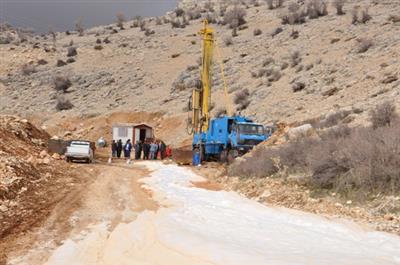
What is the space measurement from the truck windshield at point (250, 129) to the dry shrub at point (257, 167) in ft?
27.1

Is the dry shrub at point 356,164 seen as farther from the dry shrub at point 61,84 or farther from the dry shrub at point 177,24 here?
the dry shrub at point 177,24

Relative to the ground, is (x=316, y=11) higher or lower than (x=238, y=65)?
higher

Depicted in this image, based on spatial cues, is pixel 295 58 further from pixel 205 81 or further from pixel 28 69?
pixel 28 69

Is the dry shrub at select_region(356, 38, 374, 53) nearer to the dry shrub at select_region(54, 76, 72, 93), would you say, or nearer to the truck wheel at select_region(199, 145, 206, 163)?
the truck wheel at select_region(199, 145, 206, 163)

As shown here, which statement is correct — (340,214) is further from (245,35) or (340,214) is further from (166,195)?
(245,35)

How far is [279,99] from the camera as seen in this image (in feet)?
125

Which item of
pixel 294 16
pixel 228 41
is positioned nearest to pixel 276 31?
pixel 294 16

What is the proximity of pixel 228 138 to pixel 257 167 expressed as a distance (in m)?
11.8

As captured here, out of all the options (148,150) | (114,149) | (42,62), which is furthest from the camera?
(42,62)

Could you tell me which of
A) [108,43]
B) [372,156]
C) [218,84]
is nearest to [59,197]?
[372,156]

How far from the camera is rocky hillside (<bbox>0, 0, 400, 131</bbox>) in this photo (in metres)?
35.7

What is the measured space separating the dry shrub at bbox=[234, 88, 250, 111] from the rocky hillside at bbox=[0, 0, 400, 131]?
0.38 feet

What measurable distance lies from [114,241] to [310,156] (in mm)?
7511

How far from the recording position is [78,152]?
30016 mm
